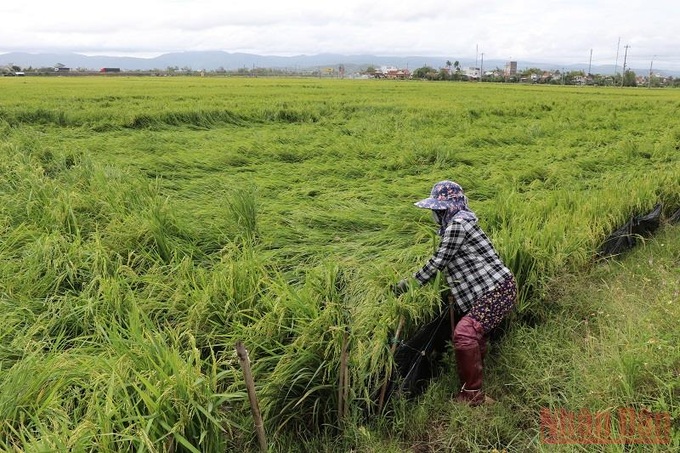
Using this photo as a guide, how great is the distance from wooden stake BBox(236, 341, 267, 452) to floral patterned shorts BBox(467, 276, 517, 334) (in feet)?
4.16

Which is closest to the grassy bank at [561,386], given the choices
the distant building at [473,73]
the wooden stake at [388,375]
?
the wooden stake at [388,375]

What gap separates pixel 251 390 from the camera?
1778mm

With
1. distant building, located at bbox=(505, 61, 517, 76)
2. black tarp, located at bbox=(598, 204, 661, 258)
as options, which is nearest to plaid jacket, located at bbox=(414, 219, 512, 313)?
black tarp, located at bbox=(598, 204, 661, 258)

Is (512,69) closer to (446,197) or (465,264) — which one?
(446,197)

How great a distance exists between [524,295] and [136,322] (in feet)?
7.52

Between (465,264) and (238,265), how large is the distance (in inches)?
52.3

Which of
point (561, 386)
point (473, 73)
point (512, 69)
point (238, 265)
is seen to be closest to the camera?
point (561, 386)

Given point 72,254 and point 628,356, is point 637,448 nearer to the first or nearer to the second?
point 628,356

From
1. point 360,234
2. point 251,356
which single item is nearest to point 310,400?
point 251,356

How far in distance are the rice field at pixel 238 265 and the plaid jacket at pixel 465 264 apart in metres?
0.15

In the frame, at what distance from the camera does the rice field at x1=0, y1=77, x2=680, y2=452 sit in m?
1.88

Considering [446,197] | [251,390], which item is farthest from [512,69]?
[251,390]

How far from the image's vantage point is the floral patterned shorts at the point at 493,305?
2543 millimetres

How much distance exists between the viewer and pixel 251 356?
2289mm
